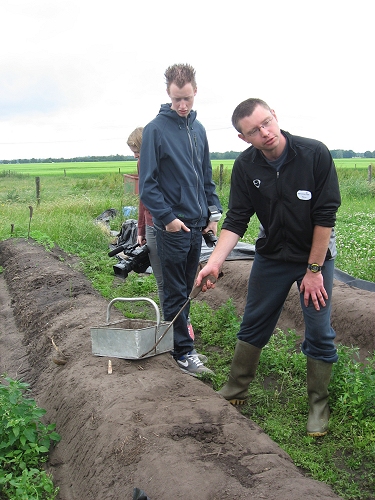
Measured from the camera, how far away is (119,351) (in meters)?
3.92

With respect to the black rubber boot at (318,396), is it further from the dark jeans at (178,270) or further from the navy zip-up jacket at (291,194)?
the dark jeans at (178,270)

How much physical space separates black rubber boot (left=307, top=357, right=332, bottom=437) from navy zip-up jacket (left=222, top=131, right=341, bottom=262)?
27.6 inches

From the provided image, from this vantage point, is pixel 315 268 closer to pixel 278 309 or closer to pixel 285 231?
pixel 285 231

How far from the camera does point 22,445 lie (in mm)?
3426

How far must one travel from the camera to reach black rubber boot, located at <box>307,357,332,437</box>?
3.62 m

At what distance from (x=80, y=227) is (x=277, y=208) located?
26.2 ft

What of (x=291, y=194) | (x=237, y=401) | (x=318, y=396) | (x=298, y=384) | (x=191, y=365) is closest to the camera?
(x=291, y=194)

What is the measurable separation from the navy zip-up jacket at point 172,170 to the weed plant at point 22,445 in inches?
61.0

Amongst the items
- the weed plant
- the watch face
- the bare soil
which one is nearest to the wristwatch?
the watch face

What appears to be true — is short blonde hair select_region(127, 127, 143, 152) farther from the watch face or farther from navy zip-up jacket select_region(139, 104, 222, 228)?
the watch face

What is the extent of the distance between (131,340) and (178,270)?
2.42 feet

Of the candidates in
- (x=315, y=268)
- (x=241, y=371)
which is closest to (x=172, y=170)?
(x=315, y=268)

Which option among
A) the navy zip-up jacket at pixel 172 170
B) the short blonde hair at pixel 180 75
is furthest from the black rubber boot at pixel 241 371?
the short blonde hair at pixel 180 75

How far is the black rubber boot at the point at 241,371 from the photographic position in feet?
12.9
